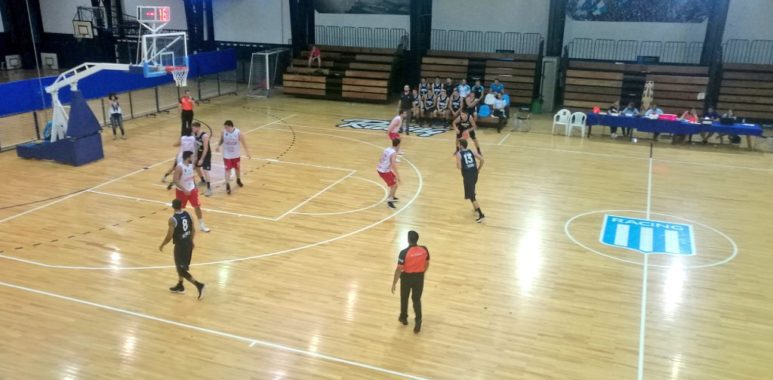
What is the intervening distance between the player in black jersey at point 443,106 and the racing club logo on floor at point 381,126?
46 centimetres

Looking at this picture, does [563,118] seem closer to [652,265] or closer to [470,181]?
[470,181]

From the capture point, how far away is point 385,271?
986cm

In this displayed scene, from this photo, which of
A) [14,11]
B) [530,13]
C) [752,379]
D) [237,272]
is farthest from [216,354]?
[14,11]

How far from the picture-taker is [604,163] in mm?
16719

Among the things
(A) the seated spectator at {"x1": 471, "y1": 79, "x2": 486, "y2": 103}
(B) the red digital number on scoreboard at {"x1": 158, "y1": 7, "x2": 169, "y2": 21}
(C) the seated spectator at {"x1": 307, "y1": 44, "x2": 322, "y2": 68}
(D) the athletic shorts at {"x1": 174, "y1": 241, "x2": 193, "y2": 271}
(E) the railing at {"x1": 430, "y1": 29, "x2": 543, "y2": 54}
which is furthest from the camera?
(C) the seated spectator at {"x1": 307, "y1": 44, "x2": 322, "y2": 68}

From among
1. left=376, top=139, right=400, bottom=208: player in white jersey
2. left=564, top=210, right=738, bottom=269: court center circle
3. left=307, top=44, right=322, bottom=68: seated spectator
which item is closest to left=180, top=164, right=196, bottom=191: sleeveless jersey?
left=376, top=139, right=400, bottom=208: player in white jersey

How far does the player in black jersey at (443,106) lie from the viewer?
69.7 feet

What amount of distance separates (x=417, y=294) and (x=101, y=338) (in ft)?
13.4

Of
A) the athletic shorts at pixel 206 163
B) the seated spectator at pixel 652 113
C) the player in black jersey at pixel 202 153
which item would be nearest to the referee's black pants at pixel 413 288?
the player in black jersey at pixel 202 153

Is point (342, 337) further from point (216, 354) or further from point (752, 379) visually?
point (752, 379)

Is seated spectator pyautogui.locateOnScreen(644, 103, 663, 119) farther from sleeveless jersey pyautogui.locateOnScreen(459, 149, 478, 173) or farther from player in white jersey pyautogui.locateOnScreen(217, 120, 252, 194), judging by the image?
player in white jersey pyautogui.locateOnScreen(217, 120, 252, 194)

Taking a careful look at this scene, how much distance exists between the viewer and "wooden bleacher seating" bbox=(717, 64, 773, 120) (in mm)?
21938

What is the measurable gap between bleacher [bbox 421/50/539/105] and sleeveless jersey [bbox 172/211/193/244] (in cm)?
1808

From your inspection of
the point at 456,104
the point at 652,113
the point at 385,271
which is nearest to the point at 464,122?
the point at 456,104
